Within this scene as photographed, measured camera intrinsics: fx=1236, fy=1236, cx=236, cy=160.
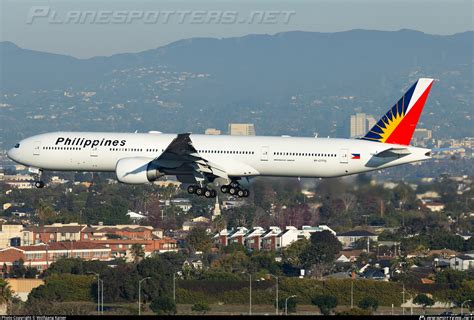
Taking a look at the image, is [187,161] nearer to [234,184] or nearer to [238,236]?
[234,184]

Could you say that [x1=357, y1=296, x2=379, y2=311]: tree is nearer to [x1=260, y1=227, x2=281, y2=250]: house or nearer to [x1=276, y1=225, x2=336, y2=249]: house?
[x1=260, y1=227, x2=281, y2=250]: house

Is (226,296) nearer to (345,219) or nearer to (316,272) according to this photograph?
(316,272)

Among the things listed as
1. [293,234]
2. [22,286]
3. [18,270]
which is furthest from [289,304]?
[293,234]

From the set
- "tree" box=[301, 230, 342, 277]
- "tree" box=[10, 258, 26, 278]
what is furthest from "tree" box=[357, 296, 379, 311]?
"tree" box=[10, 258, 26, 278]

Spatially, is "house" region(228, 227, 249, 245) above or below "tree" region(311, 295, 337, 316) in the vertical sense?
above

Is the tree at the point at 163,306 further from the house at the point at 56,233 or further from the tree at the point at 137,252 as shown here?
the house at the point at 56,233

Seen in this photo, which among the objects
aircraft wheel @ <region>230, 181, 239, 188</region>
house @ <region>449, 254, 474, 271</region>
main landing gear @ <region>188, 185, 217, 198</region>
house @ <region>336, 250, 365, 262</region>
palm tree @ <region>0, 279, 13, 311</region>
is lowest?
palm tree @ <region>0, 279, 13, 311</region>

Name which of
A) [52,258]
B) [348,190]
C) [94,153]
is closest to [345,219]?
[52,258]
